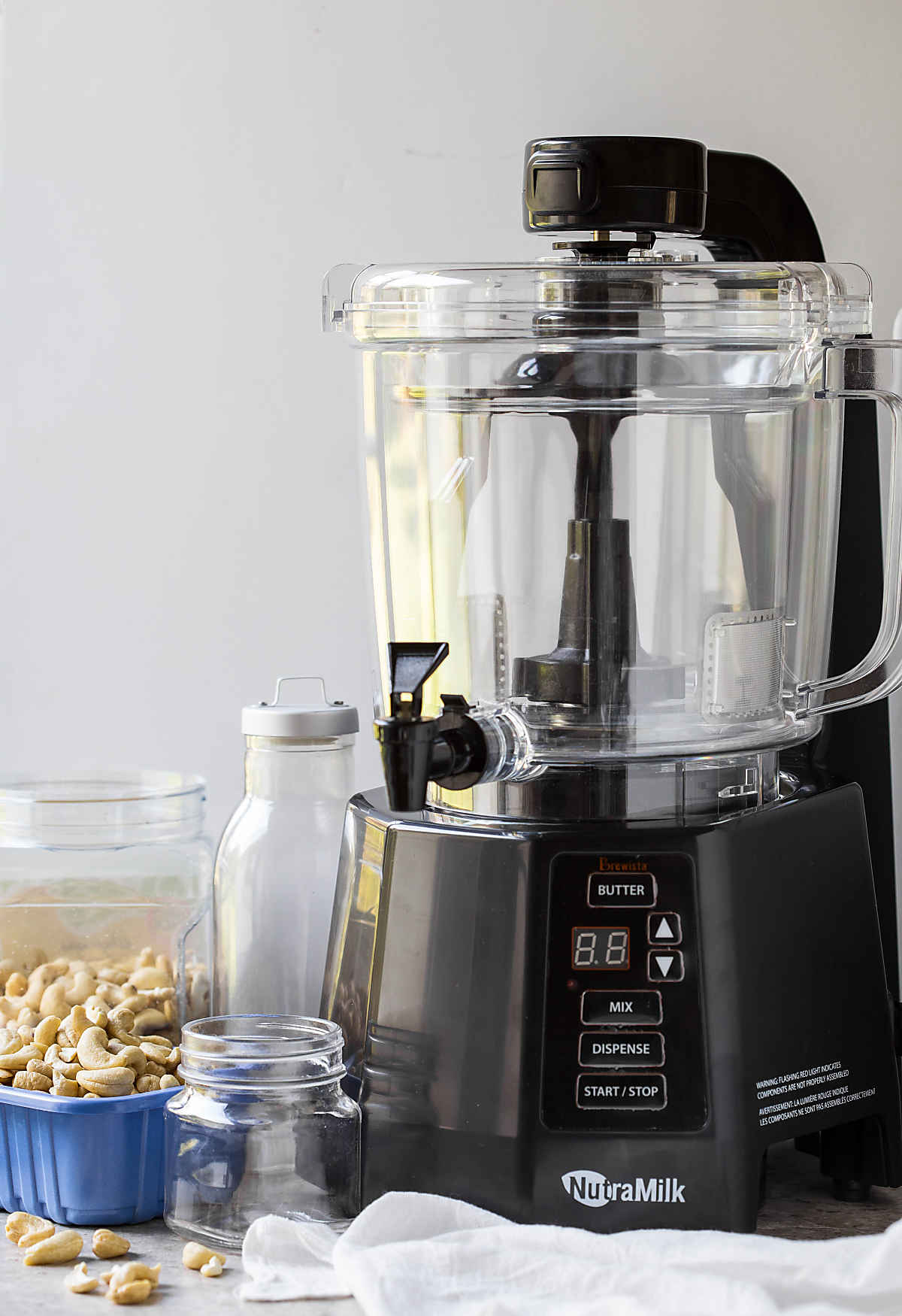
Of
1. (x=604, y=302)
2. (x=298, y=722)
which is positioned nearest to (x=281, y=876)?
(x=298, y=722)

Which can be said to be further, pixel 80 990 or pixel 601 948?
pixel 80 990

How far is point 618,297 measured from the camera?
0.77 m

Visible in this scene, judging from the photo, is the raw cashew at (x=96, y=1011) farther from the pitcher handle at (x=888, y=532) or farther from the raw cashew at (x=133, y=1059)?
the pitcher handle at (x=888, y=532)

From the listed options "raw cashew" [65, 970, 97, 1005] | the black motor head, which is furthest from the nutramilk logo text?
the black motor head

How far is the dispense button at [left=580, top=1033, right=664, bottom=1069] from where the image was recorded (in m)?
0.73

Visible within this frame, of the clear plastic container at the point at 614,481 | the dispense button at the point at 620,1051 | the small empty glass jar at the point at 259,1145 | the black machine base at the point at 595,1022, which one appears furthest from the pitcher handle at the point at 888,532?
the small empty glass jar at the point at 259,1145

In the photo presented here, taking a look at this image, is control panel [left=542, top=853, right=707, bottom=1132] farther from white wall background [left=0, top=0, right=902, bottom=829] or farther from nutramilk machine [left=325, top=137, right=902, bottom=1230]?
white wall background [left=0, top=0, right=902, bottom=829]

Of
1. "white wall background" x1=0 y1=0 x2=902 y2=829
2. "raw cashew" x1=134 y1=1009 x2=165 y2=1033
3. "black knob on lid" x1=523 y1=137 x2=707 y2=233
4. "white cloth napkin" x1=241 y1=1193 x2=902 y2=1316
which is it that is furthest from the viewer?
"white wall background" x1=0 y1=0 x2=902 y2=829

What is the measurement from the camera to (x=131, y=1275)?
0.72 meters

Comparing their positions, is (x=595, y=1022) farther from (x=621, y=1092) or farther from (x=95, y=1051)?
(x=95, y=1051)

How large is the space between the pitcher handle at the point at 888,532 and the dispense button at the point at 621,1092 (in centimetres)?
23

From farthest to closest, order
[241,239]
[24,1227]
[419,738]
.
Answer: [241,239], [24,1227], [419,738]

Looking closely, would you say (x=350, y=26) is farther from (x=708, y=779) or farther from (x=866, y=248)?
(x=708, y=779)

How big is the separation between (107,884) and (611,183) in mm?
547
